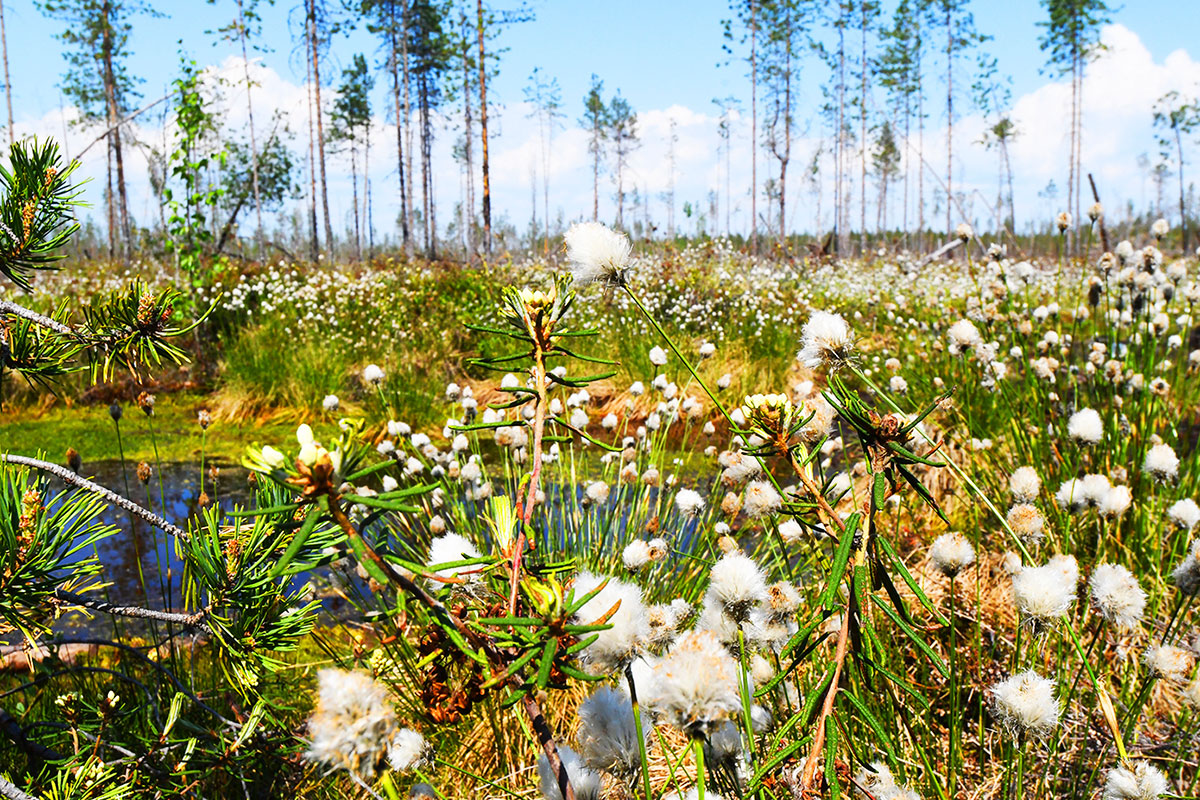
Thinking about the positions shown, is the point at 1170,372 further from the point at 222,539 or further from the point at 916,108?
the point at 916,108

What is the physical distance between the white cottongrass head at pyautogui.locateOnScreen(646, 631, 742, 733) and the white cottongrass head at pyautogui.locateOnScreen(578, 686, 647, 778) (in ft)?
0.46

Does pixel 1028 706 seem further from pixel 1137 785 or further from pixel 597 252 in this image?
pixel 597 252

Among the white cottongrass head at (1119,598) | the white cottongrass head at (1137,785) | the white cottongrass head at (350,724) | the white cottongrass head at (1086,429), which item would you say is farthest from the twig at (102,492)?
the white cottongrass head at (1086,429)

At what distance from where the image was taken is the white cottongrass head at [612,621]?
656 millimetres

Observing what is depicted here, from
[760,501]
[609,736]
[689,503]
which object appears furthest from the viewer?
[689,503]

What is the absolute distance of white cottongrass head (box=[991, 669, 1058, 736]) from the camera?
96 cm

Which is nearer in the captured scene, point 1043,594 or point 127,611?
point 127,611

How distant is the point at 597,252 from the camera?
3.03 feet

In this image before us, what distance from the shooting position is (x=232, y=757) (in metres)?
1.10

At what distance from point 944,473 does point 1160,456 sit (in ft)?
6.65

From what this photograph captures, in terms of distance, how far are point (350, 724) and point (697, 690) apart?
31cm

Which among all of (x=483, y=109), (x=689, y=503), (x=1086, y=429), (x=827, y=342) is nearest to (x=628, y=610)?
(x=827, y=342)

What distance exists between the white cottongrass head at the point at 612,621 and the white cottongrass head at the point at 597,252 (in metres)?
0.40

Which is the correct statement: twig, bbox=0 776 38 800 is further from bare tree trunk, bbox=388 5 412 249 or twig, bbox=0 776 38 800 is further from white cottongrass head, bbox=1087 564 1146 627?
bare tree trunk, bbox=388 5 412 249
